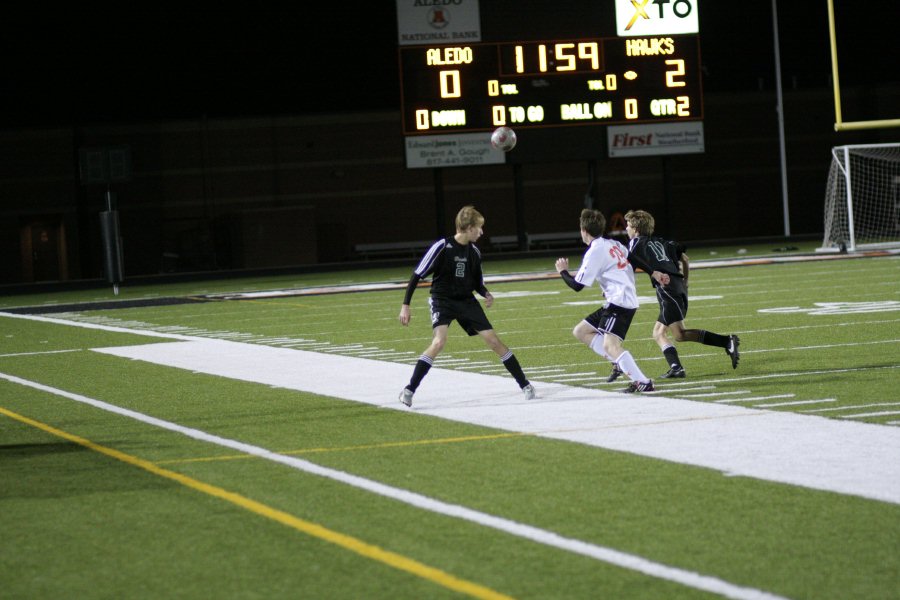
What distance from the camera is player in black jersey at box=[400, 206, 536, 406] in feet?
35.2

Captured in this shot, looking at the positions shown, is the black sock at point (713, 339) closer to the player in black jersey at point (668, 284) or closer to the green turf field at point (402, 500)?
the player in black jersey at point (668, 284)

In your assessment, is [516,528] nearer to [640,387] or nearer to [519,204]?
[640,387]

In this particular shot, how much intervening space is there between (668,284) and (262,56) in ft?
135

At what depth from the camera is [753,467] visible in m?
7.57

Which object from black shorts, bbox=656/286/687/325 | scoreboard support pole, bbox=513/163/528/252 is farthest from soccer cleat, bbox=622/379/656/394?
scoreboard support pole, bbox=513/163/528/252

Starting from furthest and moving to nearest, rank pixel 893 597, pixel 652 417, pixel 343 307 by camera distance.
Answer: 1. pixel 343 307
2. pixel 652 417
3. pixel 893 597

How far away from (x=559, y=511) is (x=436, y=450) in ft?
6.84

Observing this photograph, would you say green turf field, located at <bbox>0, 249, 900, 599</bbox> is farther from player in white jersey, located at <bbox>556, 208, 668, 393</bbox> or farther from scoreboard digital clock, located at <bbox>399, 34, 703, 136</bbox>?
scoreboard digital clock, located at <bbox>399, 34, 703, 136</bbox>

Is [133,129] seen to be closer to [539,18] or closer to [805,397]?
[539,18]

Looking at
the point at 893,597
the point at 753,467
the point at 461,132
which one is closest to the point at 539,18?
the point at 461,132

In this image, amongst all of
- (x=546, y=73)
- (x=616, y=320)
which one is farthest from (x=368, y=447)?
(x=546, y=73)

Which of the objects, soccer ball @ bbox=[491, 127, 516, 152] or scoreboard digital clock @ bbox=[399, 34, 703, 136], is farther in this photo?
scoreboard digital clock @ bbox=[399, 34, 703, 136]

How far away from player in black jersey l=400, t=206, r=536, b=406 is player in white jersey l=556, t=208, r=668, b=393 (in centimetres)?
74

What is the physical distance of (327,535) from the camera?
6.33 m
